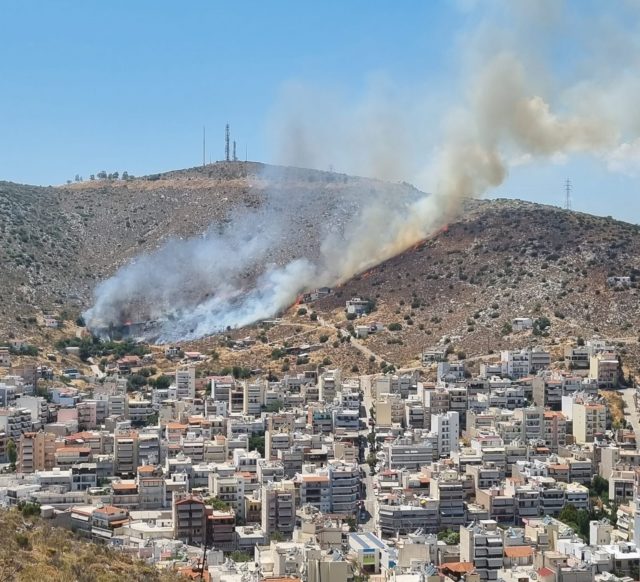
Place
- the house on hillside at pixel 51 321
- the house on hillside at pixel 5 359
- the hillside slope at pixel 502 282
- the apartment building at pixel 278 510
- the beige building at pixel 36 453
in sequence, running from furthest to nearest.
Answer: the house on hillside at pixel 51 321 → the hillside slope at pixel 502 282 → the house on hillside at pixel 5 359 → the beige building at pixel 36 453 → the apartment building at pixel 278 510

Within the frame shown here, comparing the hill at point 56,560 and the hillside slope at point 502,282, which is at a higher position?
the hillside slope at point 502,282

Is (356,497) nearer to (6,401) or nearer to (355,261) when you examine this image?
(6,401)

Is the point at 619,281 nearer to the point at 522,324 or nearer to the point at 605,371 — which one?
the point at 522,324

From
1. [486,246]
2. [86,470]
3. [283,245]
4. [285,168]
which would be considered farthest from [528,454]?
[285,168]

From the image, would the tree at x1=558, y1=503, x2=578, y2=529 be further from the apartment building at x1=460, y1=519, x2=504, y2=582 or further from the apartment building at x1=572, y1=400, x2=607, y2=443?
the apartment building at x1=572, y1=400, x2=607, y2=443

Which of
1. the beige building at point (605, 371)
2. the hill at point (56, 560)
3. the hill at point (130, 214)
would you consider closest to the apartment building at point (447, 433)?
the beige building at point (605, 371)

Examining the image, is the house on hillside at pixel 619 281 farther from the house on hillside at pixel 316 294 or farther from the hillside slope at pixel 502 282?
the house on hillside at pixel 316 294
